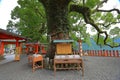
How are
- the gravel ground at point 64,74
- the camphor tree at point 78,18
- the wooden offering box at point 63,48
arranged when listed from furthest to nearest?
the camphor tree at point 78,18 → the wooden offering box at point 63,48 → the gravel ground at point 64,74

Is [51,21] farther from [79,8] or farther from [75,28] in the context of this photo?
[75,28]

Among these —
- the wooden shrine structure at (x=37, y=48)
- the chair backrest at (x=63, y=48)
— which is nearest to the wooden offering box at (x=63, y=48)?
the chair backrest at (x=63, y=48)

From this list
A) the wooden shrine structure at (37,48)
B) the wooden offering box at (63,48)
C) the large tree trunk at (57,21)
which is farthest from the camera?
the wooden shrine structure at (37,48)

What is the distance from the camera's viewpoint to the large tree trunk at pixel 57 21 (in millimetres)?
8641

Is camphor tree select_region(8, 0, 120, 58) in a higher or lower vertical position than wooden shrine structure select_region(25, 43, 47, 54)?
higher

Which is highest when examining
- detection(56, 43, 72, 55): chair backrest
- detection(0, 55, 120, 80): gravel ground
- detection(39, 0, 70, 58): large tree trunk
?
detection(39, 0, 70, 58): large tree trunk

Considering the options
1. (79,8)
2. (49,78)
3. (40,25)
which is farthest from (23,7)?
(49,78)

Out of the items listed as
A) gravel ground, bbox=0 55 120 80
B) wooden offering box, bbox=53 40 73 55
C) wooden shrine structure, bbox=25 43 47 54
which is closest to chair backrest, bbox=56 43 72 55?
wooden offering box, bbox=53 40 73 55

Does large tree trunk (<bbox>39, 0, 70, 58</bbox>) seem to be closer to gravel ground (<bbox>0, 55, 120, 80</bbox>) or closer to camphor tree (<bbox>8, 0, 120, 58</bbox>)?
camphor tree (<bbox>8, 0, 120, 58</bbox>)

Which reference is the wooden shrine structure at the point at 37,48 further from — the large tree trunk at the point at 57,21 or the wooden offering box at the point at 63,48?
the wooden offering box at the point at 63,48

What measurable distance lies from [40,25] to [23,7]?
2790mm

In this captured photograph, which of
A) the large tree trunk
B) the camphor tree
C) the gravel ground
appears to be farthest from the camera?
the camphor tree

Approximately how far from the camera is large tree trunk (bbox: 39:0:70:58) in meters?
8.64

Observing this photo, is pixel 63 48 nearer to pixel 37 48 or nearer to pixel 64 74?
pixel 64 74
